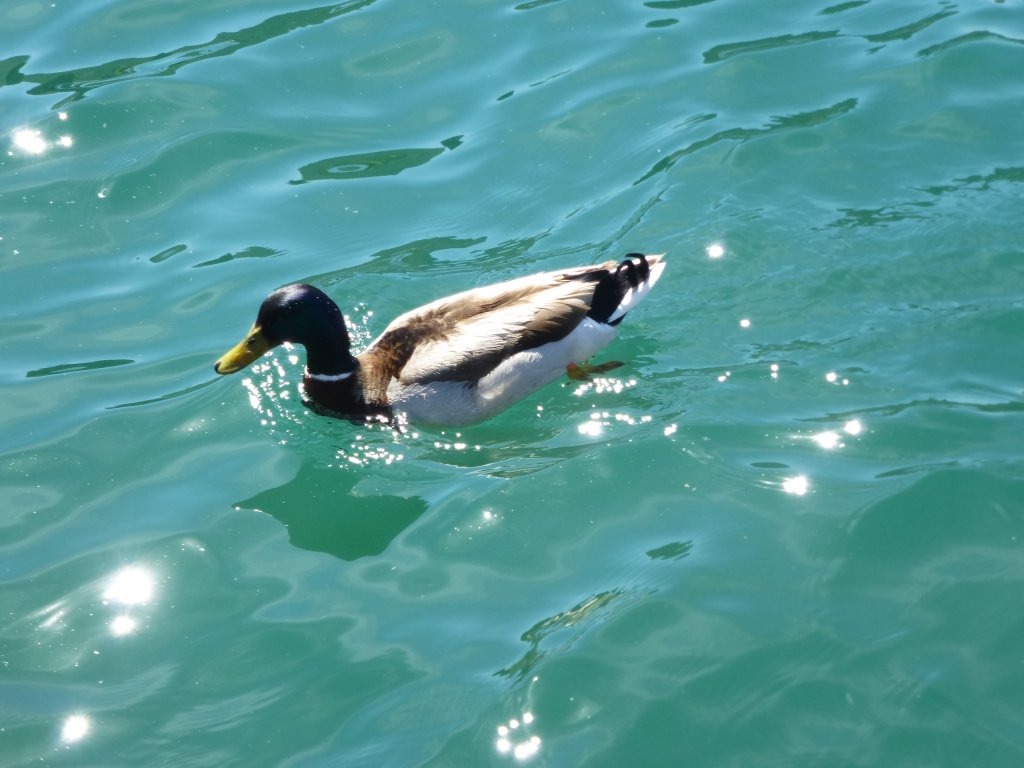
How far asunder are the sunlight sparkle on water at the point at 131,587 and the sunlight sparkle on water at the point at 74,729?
82 cm

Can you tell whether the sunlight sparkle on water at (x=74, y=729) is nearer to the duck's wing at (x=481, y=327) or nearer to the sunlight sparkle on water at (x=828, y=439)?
the duck's wing at (x=481, y=327)

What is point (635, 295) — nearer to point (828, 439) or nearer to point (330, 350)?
point (828, 439)

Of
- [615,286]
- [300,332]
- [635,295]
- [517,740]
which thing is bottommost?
[517,740]

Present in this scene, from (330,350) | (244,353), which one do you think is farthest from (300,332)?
(244,353)

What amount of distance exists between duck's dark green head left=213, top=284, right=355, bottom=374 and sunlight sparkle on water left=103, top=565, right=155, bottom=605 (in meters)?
1.53

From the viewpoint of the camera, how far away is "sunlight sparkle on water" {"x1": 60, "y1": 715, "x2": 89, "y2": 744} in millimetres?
6145

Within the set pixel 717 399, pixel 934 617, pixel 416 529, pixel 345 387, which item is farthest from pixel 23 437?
pixel 934 617

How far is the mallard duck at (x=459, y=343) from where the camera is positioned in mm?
8234

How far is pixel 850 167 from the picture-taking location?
31.5 feet

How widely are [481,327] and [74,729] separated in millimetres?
3678

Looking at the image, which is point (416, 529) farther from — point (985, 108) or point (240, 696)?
point (985, 108)

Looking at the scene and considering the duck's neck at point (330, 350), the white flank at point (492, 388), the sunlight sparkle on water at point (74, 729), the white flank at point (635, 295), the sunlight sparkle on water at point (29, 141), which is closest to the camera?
the sunlight sparkle on water at point (74, 729)

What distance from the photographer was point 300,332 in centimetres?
841

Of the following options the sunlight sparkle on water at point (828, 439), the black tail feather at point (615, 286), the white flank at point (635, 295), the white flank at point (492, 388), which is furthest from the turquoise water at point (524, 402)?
the black tail feather at point (615, 286)
